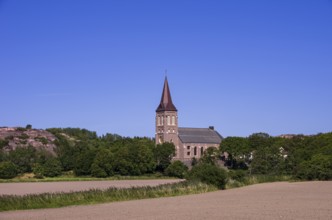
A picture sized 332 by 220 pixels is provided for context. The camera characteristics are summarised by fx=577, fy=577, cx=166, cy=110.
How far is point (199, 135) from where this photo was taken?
147 meters

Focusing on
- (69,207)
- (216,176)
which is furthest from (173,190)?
(69,207)

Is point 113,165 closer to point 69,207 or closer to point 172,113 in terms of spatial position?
point 172,113

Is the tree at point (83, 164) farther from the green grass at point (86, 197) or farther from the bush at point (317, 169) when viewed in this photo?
the green grass at point (86, 197)

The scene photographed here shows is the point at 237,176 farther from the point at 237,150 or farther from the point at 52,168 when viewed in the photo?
the point at 237,150

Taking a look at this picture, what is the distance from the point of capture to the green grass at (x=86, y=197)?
42875mm

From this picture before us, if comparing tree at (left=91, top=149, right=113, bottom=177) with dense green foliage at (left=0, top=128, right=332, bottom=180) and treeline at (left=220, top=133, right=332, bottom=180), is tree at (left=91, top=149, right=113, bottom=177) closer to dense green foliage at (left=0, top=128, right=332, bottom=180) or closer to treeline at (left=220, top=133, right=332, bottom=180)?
dense green foliage at (left=0, top=128, right=332, bottom=180)

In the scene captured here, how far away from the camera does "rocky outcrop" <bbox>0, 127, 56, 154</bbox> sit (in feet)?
427

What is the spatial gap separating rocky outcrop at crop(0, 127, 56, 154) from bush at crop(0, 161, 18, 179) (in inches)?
895

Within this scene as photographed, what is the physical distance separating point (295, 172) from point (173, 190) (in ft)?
112

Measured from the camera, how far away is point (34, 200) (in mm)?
43812

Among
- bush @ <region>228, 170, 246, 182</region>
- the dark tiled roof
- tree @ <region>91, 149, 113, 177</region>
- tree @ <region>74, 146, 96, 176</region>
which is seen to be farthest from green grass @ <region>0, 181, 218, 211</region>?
the dark tiled roof

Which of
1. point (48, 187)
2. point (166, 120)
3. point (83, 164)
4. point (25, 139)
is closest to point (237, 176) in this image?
point (48, 187)

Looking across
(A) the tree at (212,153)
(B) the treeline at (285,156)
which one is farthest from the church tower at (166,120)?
(B) the treeline at (285,156)

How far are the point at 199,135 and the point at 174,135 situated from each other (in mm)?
9539
